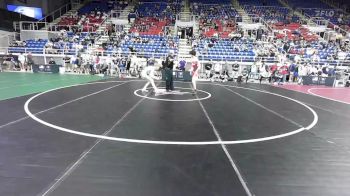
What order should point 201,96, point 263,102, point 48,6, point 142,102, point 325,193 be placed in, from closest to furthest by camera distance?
point 325,193, point 142,102, point 263,102, point 201,96, point 48,6

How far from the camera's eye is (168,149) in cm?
623

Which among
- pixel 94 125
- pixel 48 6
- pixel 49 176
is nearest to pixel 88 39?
pixel 48 6

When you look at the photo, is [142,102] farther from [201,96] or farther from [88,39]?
[88,39]

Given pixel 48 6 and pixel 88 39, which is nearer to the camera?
pixel 88 39

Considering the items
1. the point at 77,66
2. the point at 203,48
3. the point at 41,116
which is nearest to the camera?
the point at 41,116

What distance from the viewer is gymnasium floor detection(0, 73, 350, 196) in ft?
15.3

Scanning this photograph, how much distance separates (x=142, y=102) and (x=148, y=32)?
21.3m

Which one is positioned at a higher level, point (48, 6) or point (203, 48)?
point (48, 6)

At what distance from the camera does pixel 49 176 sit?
481 cm

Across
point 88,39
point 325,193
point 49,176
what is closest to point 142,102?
point 49,176

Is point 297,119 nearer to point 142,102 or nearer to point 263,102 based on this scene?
point 263,102

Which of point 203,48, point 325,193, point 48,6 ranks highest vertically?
point 48,6

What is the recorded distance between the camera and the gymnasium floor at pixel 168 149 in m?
4.67

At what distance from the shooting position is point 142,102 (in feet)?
36.9
